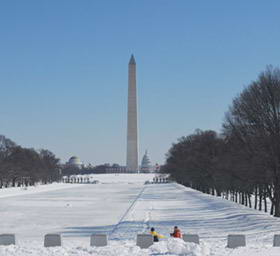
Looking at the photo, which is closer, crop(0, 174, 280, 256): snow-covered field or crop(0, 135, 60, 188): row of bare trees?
crop(0, 174, 280, 256): snow-covered field

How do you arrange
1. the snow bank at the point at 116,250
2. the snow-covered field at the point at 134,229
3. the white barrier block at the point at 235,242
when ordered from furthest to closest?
the white barrier block at the point at 235,242, the snow-covered field at the point at 134,229, the snow bank at the point at 116,250

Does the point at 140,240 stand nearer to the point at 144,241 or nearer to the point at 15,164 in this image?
the point at 144,241

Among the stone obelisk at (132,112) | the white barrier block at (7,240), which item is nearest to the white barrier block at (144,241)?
the white barrier block at (7,240)

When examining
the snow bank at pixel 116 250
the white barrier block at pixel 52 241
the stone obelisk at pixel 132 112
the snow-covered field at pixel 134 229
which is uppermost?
the stone obelisk at pixel 132 112

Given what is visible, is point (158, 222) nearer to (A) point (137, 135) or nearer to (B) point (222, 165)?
(B) point (222, 165)

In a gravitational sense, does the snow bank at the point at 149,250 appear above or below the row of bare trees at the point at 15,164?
below

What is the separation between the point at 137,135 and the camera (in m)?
128

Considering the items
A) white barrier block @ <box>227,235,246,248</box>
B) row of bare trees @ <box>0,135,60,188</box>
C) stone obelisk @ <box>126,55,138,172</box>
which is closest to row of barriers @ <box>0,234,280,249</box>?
white barrier block @ <box>227,235,246,248</box>

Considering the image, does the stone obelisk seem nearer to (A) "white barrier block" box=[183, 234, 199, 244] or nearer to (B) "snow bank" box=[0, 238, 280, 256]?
(A) "white barrier block" box=[183, 234, 199, 244]

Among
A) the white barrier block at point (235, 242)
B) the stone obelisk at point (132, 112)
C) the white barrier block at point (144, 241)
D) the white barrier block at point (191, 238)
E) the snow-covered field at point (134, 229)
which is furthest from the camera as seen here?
the stone obelisk at point (132, 112)

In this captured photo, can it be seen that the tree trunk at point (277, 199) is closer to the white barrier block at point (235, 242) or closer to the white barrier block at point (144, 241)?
the white barrier block at point (235, 242)

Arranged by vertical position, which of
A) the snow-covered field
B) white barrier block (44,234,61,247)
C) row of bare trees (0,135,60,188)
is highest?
row of bare trees (0,135,60,188)

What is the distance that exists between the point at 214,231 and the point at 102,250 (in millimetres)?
8192

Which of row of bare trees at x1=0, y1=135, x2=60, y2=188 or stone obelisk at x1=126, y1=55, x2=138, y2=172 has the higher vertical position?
stone obelisk at x1=126, y1=55, x2=138, y2=172
